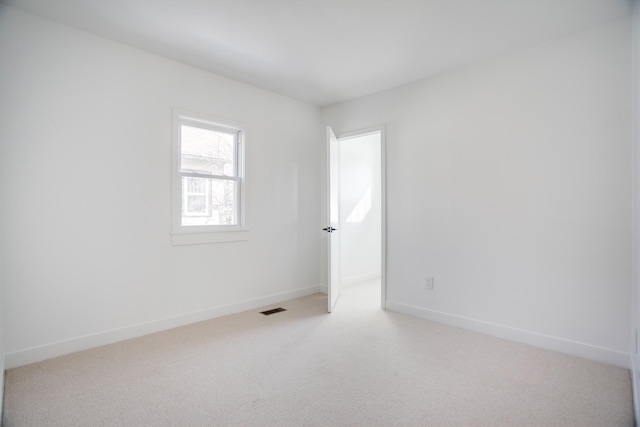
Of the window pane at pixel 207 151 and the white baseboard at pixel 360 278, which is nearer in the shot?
the window pane at pixel 207 151

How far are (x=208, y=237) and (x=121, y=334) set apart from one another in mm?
1108

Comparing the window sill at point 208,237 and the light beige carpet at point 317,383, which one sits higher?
the window sill at point 208,237

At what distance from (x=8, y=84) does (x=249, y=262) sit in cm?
246

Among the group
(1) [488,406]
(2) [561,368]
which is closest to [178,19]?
(1) [488,406]

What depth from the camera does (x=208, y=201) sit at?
11.7ft

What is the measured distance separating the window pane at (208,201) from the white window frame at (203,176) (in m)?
0.05

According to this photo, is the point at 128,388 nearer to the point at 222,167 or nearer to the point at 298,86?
the point at 222,167

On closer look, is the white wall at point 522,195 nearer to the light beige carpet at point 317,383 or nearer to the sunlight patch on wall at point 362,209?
the light beige carpet at point 317,383

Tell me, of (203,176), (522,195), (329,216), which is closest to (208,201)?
(203,176)

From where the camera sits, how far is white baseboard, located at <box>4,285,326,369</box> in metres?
2.42

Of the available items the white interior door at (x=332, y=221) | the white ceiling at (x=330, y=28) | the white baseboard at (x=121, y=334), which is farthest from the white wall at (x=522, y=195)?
the white baseboard at (x=121, y=334)

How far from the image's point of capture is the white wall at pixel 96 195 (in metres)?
2.41

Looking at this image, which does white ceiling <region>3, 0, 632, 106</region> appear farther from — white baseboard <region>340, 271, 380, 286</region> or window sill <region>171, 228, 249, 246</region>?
white baseboard <region>340, 271, 380, 286</region>

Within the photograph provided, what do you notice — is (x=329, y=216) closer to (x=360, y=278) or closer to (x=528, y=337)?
(x=360, y=278)
